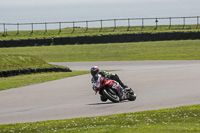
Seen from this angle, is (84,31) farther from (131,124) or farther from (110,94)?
(131,124)

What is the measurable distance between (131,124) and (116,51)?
35473 millimetres

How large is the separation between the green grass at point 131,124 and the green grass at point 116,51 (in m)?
26.9

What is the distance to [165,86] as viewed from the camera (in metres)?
20.7

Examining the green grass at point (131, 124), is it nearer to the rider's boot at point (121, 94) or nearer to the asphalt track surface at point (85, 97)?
Result: the asphalt track surface at point (85, 97)

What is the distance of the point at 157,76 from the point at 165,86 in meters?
3.61

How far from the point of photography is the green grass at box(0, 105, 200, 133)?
35.4ft

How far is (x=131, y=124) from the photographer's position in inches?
466

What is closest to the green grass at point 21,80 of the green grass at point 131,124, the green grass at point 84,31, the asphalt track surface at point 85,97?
the asphalt track surface at point 85,97

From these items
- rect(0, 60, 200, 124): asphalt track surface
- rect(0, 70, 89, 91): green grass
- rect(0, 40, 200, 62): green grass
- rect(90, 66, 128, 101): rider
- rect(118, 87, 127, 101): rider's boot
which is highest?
rect(90, 66, 128, 101): rider

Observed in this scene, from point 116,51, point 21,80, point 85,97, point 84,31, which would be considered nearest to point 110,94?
point 85,97

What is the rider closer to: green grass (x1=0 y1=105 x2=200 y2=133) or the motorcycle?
the motorcycle

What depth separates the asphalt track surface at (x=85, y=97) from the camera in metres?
15.1

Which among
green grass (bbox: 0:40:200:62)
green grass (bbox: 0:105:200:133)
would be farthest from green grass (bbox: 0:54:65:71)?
green grass (bbox: 0:105:200:133)

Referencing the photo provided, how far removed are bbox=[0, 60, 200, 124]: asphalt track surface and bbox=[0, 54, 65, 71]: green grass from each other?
476 cm
